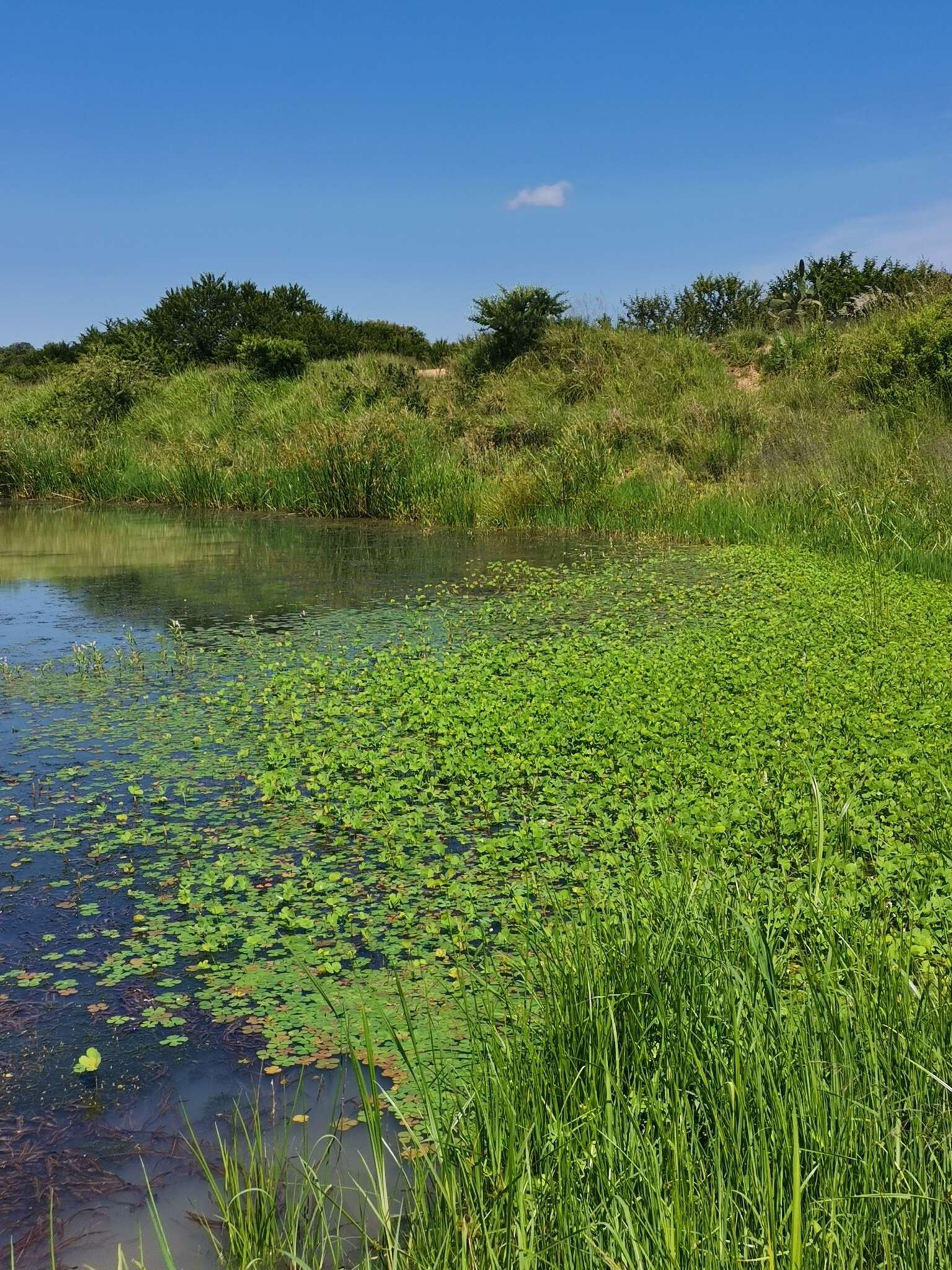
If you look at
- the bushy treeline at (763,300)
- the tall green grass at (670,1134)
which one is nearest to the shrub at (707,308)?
the bushy treeline at (763,300)

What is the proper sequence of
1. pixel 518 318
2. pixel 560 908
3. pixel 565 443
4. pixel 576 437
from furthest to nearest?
1. pixel 518 318
2. pixel 576 437
3. pixel 565 443
4. pixel 560 908

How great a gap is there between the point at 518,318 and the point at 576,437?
A: 9.69m

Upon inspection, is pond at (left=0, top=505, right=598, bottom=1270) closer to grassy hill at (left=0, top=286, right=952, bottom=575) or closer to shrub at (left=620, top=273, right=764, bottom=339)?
grassy hill at (left=0, top=286, right=952, bottom=575)

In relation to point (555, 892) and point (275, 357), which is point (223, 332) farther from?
point (555, 892)

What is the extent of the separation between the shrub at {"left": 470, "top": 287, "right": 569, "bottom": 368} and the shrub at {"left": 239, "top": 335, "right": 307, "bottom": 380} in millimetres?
5375

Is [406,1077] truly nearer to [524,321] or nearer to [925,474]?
[925,474]

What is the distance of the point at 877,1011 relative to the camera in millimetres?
2742

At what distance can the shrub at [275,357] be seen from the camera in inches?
1218

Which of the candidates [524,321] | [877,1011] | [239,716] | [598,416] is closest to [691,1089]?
[877,1011]

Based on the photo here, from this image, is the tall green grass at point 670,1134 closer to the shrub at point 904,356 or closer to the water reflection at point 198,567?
the water reflection at point 198,567

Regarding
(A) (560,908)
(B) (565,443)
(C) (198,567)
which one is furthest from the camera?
(B) (565,443)

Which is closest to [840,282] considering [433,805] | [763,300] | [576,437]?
[763,300]

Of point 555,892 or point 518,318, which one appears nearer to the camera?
point 555,892

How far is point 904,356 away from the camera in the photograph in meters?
20.4
